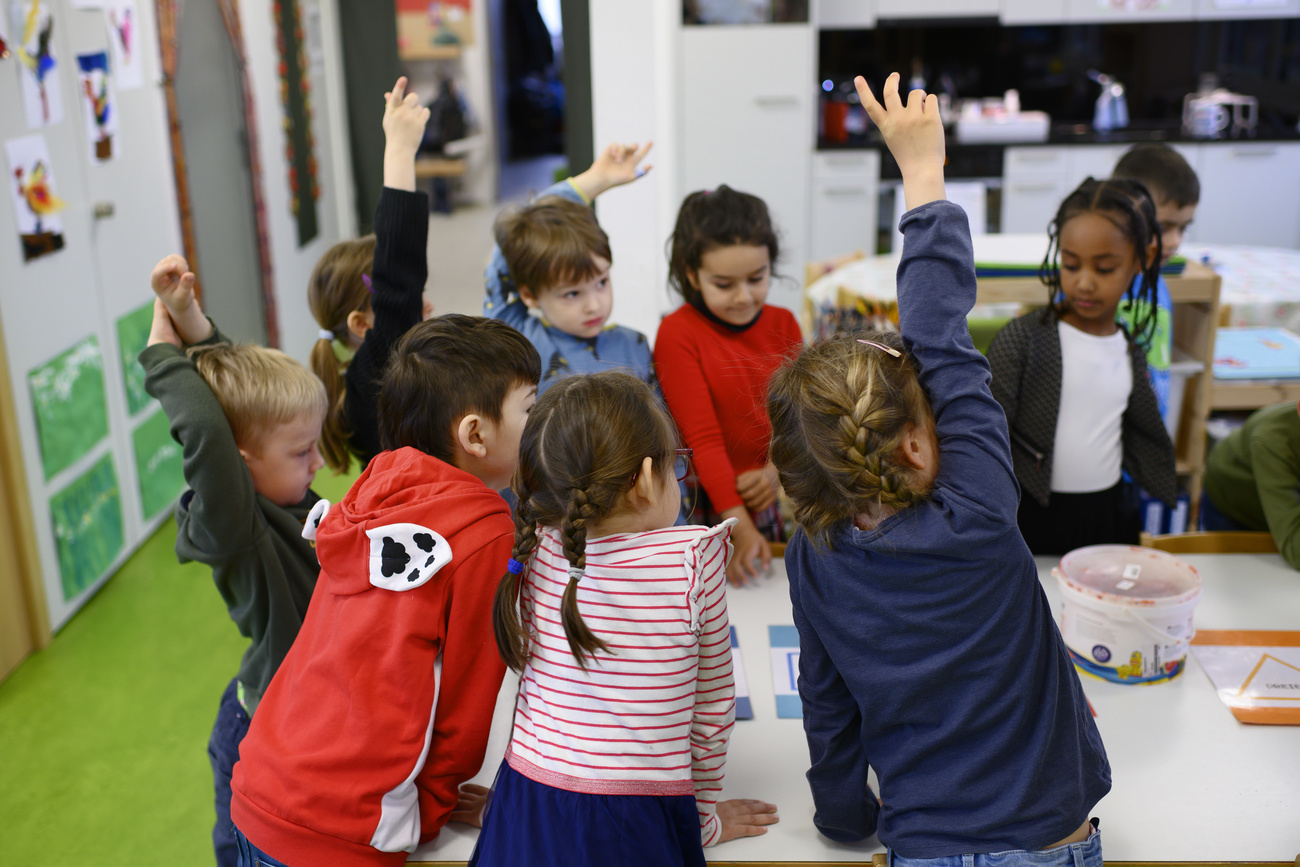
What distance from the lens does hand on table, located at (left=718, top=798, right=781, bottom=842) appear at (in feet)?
3.69

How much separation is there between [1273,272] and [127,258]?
3627 millimetres

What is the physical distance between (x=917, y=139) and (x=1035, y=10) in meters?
4.76

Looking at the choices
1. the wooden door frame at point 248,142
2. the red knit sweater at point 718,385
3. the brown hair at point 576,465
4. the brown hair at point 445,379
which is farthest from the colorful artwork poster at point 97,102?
the brown hair at point 576,465

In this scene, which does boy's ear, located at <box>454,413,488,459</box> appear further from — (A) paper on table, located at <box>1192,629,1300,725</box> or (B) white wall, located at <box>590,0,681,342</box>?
(B) white wall, located at <box>590,0,681,342</box>

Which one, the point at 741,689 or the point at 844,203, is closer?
the point at 741,689

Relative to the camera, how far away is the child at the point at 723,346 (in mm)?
1784

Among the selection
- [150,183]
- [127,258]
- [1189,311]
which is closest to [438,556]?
[1189,311]

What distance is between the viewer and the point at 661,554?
3.43 feet

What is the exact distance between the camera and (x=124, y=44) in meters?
3.24

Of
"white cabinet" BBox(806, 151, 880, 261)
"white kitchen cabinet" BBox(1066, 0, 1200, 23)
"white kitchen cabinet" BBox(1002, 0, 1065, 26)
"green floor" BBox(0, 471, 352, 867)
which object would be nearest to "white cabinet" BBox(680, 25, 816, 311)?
"white cabinet" BBox(806, 151, 880, 261)

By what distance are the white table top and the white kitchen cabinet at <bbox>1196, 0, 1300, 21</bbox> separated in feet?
15.4

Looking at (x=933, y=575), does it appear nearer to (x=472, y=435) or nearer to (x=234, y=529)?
(x=472, y=435)

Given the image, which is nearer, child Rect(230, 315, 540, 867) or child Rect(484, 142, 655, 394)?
child Rect(230, 315, 540, 867)

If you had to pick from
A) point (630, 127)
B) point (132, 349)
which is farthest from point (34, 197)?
point (630, 127)
